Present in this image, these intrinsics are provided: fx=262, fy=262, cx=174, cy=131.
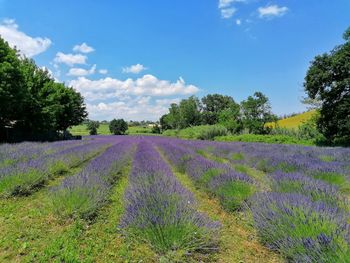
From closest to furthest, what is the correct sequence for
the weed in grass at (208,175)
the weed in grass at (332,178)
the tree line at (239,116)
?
the weed in grass at (208,175)
the weed in grass at (332,178)
the tree line at (239,116)

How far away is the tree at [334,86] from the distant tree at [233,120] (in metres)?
27.0

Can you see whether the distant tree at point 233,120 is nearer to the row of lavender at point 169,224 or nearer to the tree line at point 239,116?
the tree line at point 239,116

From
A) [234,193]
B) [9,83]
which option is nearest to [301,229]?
[234,193]

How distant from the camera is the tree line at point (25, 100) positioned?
53.9 ft

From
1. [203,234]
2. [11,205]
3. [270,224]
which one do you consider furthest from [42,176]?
[270,224]

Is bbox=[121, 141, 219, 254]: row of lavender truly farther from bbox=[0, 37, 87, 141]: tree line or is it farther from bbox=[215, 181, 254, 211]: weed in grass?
bbox=[0, 37, 87, 141]: tree line

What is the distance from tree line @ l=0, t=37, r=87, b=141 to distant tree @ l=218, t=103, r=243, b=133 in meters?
27.0

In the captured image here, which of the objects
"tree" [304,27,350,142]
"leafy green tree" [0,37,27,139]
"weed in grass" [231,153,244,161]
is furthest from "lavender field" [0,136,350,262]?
"tree" [304,27,350,142]

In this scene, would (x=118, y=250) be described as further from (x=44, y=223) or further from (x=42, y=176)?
(x=42, y=176)

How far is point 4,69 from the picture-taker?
15445mm

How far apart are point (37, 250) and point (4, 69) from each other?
15782 mm

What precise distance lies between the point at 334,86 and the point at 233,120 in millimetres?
29557

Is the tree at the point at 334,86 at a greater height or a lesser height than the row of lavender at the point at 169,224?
greater

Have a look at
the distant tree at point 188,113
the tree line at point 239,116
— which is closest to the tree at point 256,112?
the tree line at point 239,116
